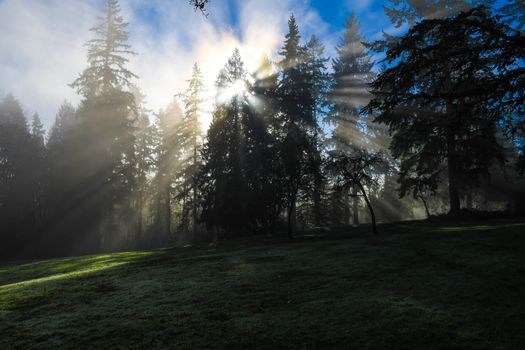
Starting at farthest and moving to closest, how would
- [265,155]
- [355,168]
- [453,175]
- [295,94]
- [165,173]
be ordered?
[165,173], [295,94], [265,155], [453,175], [355,168]

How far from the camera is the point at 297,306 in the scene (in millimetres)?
6223

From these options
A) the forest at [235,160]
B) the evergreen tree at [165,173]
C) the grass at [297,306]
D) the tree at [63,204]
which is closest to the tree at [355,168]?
the forest at [235,160]

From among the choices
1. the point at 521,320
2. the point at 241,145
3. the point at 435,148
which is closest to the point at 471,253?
the point at 521,320

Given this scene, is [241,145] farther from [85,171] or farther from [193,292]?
[193,292]

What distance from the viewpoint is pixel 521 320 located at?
194 inches

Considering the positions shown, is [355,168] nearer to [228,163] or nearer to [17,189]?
[228,163]

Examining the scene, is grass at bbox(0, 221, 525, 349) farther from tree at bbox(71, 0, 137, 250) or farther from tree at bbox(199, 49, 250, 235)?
tree at bbox(71, 0, 137, 250)

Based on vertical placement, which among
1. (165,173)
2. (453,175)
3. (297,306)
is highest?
(165,173)

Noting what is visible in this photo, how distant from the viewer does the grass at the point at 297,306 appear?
4793mm

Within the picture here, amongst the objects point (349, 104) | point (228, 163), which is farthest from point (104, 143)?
point (349, 104)

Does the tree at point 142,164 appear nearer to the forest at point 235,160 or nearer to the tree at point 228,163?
the forest at point 235,160

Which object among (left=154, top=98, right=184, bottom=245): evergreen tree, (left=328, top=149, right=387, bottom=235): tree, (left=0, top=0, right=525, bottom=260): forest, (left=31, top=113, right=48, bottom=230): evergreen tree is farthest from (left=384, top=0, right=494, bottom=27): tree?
(left=31, top=113, right=48, bottom=230): evergreen tree

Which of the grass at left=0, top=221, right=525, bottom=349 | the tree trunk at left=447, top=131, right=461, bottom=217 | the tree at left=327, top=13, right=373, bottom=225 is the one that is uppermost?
the tree at left=327, top=13, right=373, bottom=225

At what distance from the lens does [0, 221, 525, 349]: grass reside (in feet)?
15.7
